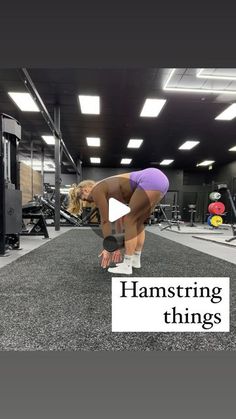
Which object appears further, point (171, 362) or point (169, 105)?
point (169, 105)

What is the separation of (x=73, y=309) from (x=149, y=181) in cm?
73

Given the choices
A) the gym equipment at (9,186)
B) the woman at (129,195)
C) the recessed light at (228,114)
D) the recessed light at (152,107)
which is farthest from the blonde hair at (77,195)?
the recessed light at (228,114)

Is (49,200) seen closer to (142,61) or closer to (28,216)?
(28,216)

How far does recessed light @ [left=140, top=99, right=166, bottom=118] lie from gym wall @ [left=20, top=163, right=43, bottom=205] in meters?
3.17

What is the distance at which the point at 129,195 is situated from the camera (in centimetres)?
135

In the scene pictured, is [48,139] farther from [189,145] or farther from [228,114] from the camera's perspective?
[228,114]

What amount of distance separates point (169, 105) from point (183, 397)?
4988 millimetres

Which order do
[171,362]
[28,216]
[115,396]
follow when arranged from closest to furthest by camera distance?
[115,396] → [171,362] → [28,216]

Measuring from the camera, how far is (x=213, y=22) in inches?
71.6

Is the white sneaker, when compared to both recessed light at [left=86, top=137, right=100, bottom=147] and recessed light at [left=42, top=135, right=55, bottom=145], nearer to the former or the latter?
recessed light at [left=86, top=137, right=100, bottom=147]

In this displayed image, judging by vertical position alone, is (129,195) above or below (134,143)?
below


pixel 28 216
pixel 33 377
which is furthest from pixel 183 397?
pixel 28 216

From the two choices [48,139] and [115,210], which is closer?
[115,210]

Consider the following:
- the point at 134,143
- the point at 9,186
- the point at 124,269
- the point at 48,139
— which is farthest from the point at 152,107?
the point at 124,269
